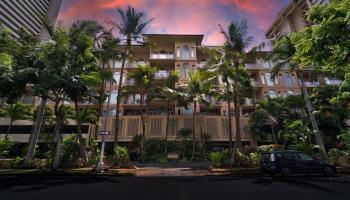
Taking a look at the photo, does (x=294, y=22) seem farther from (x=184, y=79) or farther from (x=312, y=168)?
(x=312, y=168)

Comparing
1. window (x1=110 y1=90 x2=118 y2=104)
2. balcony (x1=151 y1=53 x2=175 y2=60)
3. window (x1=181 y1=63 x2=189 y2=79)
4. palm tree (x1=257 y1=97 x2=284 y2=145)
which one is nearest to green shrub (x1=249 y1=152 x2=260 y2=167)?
palm tree (x1=257 y1=97 x2=284 y2=145)

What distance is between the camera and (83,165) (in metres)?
17.0

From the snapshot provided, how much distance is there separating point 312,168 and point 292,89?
24.1 metres

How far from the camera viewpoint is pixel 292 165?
13133 mm

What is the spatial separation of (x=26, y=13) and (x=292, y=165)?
4163cm

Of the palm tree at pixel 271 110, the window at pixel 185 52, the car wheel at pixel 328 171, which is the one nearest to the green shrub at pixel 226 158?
the car wheel at pixel 328 171

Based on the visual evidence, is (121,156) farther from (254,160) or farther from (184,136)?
(184,136)

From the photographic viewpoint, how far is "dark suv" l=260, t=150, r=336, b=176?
12.9 m

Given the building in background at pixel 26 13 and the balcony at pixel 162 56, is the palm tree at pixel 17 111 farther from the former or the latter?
the balcony at pixel 162 56

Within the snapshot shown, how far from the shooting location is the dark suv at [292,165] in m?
12.9

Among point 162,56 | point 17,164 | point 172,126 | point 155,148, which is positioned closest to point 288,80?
point 172,126

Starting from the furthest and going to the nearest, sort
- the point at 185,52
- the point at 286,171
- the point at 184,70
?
the point at 185,52, the point at 184,70, the point at 286,171

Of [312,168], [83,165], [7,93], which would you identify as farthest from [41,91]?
[312,168]

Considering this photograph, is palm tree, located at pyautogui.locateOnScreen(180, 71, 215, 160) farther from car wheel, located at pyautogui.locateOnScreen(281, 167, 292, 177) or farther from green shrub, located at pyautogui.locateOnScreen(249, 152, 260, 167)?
car wheel, located at pyautogui.locateOnScreen(281, 167, 292, 177)
